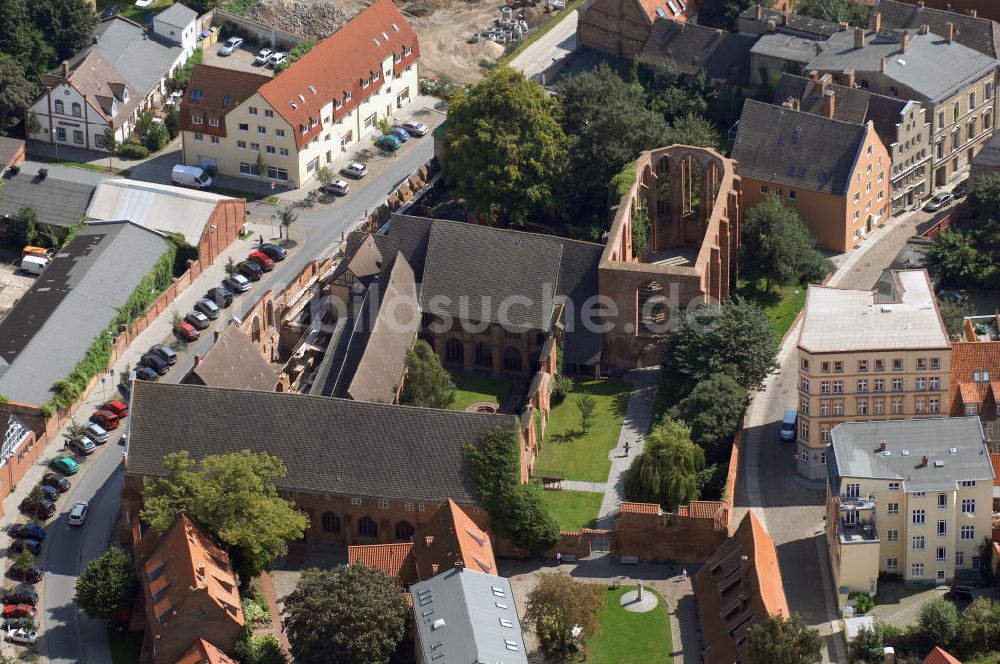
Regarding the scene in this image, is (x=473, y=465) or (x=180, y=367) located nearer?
(x=473, y=465)

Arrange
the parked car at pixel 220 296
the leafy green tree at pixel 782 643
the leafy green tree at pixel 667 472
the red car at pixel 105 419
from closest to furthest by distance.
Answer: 1. the leafy green tree at pixel 782 643
2. the leafy green tree at pixel 667 472
3. the red car at pixel 105 419
4. the parked car at pixel 220 296

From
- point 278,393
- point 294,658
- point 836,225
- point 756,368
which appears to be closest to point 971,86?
point 836,225

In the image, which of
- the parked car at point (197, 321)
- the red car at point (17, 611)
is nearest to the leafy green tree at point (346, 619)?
the red car at point (17, 611)

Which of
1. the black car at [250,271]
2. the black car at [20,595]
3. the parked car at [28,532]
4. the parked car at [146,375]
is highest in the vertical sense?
the black car at [250,271]

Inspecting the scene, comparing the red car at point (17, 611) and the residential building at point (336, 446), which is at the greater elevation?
the residential building at point (336, 446)

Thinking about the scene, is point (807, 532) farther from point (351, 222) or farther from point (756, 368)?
point (351, 222)

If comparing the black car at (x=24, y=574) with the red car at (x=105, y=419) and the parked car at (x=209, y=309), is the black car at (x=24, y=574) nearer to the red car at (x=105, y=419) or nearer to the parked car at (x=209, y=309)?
the red car at (x=105, y=419)

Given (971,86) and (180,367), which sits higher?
(971,86)
